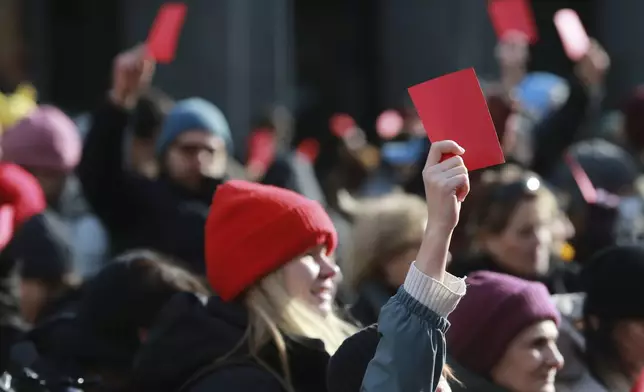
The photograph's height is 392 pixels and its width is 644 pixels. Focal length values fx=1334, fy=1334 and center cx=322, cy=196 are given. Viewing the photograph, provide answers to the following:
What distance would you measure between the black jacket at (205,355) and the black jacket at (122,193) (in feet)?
5.95

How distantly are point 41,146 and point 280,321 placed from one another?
300cm

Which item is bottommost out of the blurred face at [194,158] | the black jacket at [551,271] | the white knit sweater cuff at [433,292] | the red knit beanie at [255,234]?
the black jacket at [551,271]

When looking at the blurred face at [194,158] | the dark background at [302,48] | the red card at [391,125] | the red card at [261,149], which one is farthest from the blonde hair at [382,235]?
the dark background at [302,48]

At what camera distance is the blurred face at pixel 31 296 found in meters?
4.80

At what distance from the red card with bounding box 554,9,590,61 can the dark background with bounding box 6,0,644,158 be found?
5746 millimetres

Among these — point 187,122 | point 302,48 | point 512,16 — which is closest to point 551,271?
point 187,122

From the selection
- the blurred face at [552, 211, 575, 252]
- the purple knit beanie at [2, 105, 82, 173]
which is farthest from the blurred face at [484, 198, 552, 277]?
the purple knit beanie at [2, 105, 82, 173]

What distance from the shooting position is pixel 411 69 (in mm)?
14344

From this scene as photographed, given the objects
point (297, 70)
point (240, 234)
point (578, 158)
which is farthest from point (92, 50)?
point (240, 234)

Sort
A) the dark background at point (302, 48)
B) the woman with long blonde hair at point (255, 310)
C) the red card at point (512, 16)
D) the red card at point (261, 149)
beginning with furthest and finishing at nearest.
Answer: the dark background at point (302, 48) < the red card at point (261, 149) < the red card at point (512, 16) < the woman with long blonde hair at point (255, 310)

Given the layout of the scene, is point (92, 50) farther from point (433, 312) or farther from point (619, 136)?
point (433, 312)

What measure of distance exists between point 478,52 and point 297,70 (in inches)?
108

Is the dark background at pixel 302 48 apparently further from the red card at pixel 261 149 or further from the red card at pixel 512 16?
the red card at pixel 512 16

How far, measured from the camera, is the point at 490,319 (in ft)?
11.5
